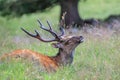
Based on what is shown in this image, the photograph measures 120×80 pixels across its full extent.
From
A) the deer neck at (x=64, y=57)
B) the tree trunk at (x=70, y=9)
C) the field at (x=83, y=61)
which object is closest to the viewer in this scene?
the field at (x=83, y=61)

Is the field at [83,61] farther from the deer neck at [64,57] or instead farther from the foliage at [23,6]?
the foliage at [23,6]

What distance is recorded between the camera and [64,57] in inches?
424

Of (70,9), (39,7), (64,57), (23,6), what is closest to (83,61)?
(64,57)

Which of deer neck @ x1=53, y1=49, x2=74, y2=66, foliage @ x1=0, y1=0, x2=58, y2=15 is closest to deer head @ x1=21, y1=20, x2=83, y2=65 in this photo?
deer neck @ x1=53, y1=49, x2=74, y2=66

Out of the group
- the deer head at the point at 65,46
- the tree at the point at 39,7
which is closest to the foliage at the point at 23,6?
the tree at the point at 39,7

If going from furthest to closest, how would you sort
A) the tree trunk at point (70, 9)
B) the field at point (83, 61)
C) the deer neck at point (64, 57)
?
1. the tree trunk at point (70, 9)
2. the deer neck at point (64, 57)
3. the field at point (83, 61)

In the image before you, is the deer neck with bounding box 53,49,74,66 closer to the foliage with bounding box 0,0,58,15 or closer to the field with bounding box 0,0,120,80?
the field with bounding box 0,0,120,80

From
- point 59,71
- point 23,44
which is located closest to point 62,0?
point 23,44

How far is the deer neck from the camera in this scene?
10.6 meters

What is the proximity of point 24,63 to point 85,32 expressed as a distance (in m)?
4.31

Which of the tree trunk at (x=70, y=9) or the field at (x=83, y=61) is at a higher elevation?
the field at (x=83, y=61)

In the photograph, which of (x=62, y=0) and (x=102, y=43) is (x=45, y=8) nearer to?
(x=62, y=0)

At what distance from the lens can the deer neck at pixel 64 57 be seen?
10.6 meters

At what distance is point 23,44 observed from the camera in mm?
12328
